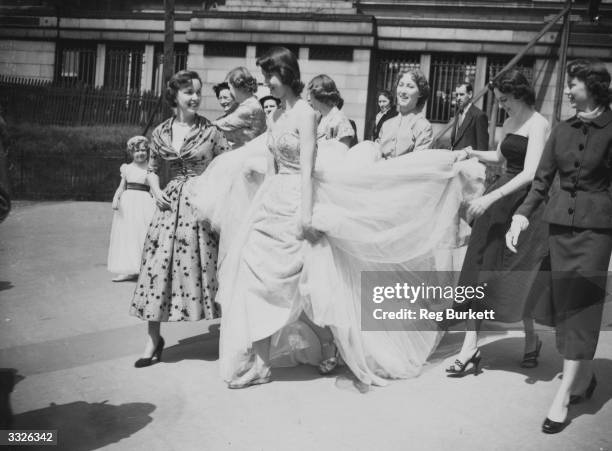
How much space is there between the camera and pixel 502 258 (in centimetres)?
534

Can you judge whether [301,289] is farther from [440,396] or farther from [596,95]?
[596,95]

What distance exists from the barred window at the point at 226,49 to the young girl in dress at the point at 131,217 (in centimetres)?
1086

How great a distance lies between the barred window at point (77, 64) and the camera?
79.9 feet

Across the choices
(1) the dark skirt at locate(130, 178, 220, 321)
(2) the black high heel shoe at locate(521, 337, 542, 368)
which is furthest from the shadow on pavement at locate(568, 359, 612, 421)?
(1) the dark skirt at locate(130, 178, 220, 321)

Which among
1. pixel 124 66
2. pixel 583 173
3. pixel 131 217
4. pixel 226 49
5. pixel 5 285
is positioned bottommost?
pixel 5 285

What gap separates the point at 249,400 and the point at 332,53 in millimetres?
15387

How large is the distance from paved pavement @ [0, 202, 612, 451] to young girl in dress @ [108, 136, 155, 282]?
179cm

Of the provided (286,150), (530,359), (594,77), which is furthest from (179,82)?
(530,359)

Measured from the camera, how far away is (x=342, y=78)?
1870 cm

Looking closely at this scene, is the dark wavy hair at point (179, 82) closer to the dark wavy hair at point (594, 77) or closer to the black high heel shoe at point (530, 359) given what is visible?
the dark wavy hair at point (594, 77)

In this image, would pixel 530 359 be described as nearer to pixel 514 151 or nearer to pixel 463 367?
pixel 463 367

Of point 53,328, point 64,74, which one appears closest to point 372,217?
point 53,328

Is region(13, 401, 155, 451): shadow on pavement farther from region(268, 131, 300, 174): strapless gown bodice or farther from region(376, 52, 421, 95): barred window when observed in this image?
region(376, 52, 421, 95): barred window

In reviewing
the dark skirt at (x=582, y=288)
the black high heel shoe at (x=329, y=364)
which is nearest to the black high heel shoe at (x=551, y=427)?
the dark skirt at (x=582, y=288)
